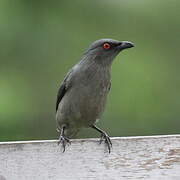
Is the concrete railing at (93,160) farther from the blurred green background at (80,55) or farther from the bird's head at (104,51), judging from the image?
the blurred green background at (80,55)

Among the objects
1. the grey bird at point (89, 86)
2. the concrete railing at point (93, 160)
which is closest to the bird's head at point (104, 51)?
the grey bird at point (89, 86)

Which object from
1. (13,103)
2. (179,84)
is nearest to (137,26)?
(179,84)

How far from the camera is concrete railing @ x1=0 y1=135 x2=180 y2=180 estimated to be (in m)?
4.19

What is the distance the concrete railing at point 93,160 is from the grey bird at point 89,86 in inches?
50.9

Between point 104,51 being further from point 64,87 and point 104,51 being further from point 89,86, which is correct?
point 64,87

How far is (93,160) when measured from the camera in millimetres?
4328

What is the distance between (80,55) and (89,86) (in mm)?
2195

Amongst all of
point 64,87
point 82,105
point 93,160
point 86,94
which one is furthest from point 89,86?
point 93,160

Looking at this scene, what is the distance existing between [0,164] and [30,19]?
3.75 m

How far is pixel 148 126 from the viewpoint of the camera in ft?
27.0

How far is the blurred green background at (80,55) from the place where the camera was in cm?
749

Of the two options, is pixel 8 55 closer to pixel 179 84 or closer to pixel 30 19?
pixel 30 19

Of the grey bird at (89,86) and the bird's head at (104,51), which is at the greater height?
the bird's head at (104,51)

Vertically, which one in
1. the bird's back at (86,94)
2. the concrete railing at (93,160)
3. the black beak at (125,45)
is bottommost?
the concrete railing at (93,160)
